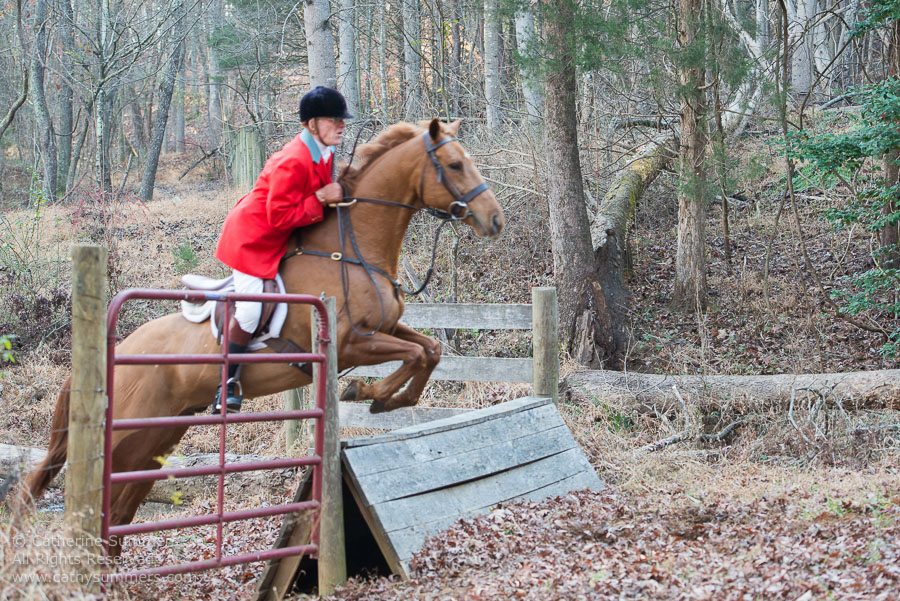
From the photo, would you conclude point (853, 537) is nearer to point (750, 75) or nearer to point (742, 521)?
point (742, 521)

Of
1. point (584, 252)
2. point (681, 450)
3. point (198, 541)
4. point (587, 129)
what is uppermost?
point (587, 129)

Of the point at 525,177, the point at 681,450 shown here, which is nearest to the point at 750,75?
the point at 525,177

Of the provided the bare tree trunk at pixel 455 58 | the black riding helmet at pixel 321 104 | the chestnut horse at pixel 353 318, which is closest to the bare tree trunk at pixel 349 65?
the bare tree trunk at pixel 455 58

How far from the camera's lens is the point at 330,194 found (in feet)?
18.1

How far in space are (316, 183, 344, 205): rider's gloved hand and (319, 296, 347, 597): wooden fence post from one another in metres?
0.98

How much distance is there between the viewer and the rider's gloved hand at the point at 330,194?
551 cm

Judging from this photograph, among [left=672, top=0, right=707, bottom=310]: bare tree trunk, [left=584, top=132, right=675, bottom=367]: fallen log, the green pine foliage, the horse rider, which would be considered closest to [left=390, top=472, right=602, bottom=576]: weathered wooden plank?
the horse rider

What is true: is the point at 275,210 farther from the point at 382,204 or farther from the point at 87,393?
the point at 87,393

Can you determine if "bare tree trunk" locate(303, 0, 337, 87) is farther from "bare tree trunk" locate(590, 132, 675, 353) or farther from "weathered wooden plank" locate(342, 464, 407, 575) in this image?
"weathered wooden plank" locate(342, 464, 407, 575)

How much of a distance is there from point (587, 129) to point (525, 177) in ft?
4.65

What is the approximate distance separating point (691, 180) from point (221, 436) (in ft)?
29.2

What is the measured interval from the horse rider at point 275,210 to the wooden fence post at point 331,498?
0.80 m

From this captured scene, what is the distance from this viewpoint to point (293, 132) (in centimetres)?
1688

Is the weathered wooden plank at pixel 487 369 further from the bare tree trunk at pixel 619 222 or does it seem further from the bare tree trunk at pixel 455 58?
the bare tree trunk at pixel 455 58
